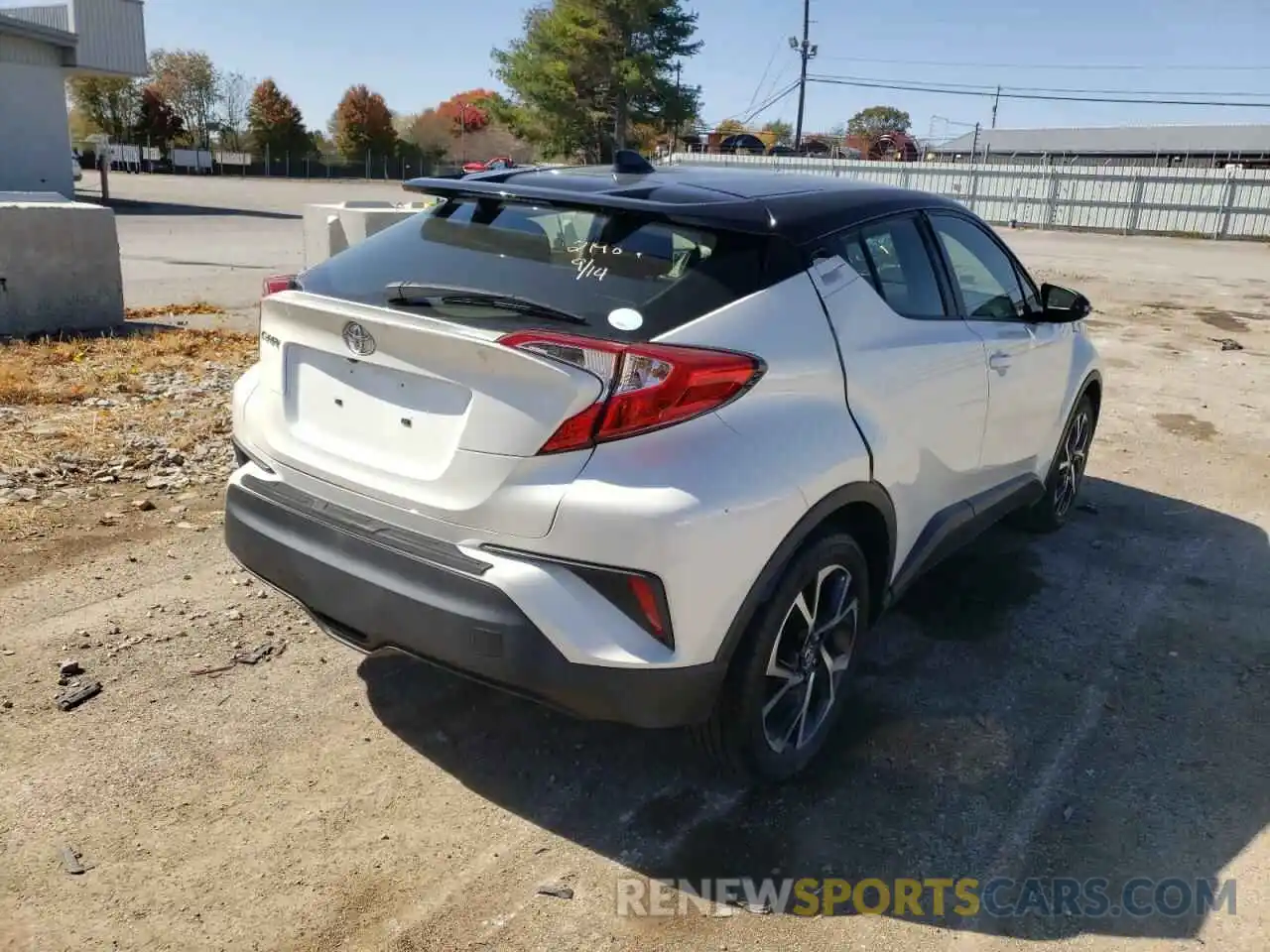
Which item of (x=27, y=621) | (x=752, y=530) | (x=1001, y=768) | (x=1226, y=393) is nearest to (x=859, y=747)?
(x=1001, y=768)

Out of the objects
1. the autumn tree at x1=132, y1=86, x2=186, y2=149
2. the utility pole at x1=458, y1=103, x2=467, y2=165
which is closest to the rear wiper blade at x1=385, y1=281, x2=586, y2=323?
the autumn tree at x1=132, y1=86, x2=186, y2=149

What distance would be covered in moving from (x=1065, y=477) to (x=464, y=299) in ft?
12.1

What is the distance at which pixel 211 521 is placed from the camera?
185 inches

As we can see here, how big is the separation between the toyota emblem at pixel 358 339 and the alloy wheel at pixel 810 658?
134cm

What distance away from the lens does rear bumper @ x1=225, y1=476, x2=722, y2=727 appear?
94.0 inches

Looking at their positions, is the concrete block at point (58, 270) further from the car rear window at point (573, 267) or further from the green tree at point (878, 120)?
the green tree at point (878, 120)

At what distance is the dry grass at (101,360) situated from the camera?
6.59 meters

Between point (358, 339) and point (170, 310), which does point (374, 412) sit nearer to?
point (358, 339)

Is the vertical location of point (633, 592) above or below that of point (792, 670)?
above

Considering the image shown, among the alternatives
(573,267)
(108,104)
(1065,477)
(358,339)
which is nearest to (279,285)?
(358,339)

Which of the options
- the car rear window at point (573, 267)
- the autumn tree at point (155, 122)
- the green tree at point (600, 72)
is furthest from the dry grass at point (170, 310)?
the autumn tree at point (155, 122)

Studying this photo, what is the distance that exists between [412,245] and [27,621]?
6.91 ft

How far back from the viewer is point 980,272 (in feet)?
13.4

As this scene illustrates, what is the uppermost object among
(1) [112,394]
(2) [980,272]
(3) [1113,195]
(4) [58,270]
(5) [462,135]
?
(5) [462,135]
